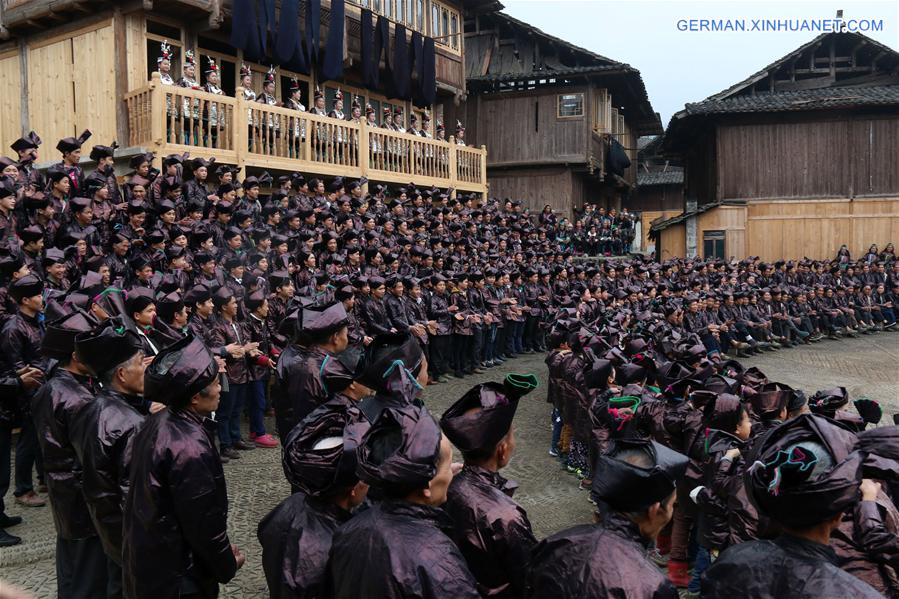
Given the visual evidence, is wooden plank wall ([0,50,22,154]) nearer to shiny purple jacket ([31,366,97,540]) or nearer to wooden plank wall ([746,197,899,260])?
shiny purple jacket ([31,366,97,540])

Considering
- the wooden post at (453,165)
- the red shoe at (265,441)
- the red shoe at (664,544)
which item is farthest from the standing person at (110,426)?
the wooden post at (453,165)

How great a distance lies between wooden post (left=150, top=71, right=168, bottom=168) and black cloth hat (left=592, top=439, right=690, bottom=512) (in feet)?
43.5

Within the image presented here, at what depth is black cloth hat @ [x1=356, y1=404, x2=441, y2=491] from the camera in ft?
8.91

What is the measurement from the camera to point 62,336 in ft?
16.1

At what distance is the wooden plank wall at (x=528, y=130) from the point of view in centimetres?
2845

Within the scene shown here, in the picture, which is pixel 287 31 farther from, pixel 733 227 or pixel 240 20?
pixel 733 227

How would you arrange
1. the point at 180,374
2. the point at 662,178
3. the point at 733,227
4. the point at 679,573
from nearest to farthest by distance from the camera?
the point at 180,374 < the point at 679,573 < the point at 733,227 < the point at 662,178

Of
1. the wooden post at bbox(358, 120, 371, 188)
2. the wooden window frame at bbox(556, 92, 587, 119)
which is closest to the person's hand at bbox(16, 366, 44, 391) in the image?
the wooden post at bbox(358, 120, 371, 188)

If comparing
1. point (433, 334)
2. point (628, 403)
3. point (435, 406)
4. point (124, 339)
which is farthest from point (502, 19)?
point (124, 339)

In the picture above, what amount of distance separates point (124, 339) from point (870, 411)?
5.74m

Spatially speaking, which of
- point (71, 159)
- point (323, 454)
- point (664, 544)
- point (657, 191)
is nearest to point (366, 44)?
point (71, 159)

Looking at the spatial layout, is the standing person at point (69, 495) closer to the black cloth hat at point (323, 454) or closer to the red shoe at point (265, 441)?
the black cloth hat at point (323, 454)

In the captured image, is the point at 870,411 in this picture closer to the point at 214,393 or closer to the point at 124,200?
the point at 214,393

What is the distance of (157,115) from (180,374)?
11899mm
